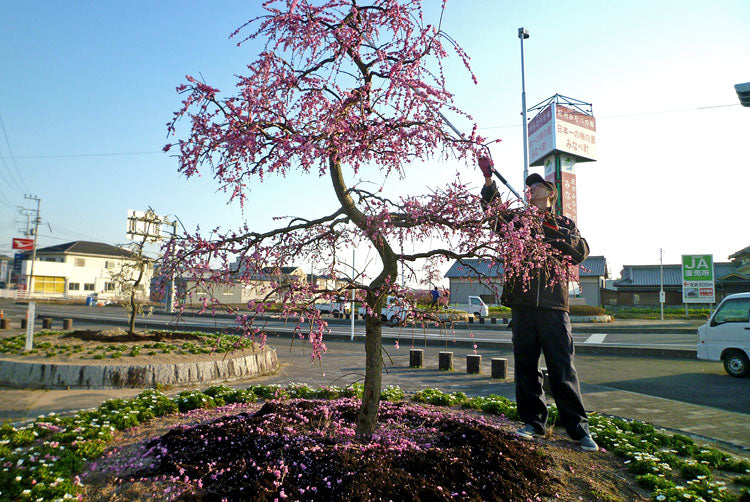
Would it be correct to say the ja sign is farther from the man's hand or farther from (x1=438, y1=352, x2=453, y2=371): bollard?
the man's hand

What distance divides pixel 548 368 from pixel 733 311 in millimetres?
8418

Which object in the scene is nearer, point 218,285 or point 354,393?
point 218,285

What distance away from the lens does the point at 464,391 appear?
23.1ft

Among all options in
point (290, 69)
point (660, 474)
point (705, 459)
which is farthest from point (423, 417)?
point (290, 69)

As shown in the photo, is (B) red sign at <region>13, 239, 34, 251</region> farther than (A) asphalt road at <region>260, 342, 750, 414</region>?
Yes

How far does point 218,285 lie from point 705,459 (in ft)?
13.1

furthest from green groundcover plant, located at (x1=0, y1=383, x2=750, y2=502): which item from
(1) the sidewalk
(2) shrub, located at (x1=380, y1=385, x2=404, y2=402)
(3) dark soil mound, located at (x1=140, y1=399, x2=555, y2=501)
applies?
(1) the sidewalk

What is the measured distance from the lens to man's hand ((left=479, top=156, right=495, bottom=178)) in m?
3.20

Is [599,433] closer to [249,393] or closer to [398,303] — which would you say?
[398,303]

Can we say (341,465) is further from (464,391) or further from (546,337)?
(464,391)

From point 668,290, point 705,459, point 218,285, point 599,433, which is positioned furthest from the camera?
point 668,290

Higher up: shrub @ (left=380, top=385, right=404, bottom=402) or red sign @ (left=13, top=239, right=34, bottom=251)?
red sign @ (left=13, top=239, right=34, bottom=251)

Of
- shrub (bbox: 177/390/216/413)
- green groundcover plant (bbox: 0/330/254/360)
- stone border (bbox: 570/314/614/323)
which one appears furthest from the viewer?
stone border (bbox: 570/314/614/323)

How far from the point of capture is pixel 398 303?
297 centimetres
